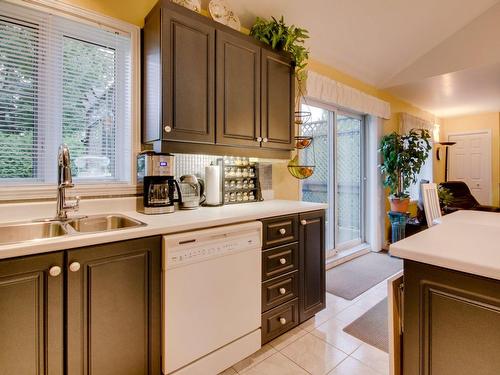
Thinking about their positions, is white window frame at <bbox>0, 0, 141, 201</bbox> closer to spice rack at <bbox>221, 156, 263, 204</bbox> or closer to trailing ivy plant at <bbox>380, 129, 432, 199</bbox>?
spice rack at <bbox>221, 156, 263, 204</bbox>

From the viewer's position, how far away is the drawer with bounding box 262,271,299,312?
1767 millimetres

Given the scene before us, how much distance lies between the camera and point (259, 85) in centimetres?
207

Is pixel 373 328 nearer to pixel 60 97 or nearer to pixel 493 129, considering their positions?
pixel 60 97

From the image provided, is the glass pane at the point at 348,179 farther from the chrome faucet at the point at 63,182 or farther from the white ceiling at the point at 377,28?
the chrome faucet at the point at 63,182

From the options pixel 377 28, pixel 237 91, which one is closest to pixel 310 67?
pixel 377 28

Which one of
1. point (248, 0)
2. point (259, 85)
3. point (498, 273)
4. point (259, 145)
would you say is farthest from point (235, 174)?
point (498, 273)

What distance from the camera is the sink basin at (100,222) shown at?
1.49m

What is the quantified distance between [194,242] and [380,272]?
2.68 meters

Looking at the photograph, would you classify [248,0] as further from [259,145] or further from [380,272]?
[380,272]

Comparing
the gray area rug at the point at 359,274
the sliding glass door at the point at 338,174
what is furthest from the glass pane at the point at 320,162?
the gray area rug at the point at 359,274

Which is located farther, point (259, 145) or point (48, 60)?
point (259, 145)

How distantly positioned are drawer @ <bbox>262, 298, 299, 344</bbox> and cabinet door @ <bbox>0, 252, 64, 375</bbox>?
44.6 inches

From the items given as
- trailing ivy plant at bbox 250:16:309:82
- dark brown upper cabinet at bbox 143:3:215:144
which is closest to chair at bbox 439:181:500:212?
trailing ivy plant at bbox 250:16:309:82

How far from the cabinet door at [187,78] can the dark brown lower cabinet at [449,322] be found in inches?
54.2
